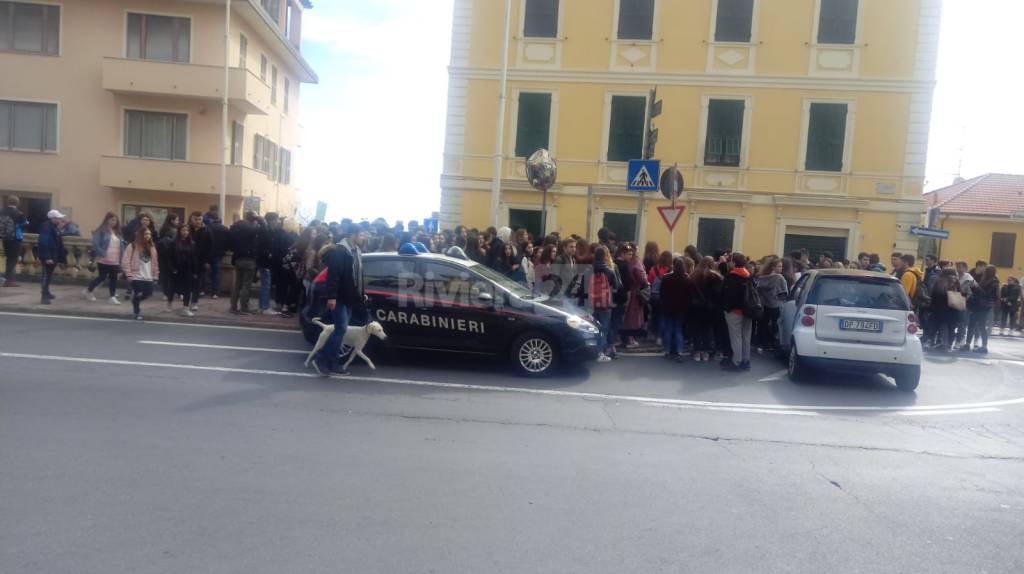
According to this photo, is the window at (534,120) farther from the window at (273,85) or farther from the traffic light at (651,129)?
the window at (273,85)

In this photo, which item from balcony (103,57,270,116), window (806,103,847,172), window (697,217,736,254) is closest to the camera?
window (806,103,847,172)

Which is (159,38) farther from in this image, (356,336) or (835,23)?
(835,23)

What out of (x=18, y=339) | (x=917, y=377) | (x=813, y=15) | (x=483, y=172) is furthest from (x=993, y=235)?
(x=18, y=339)

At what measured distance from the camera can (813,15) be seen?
22.4m

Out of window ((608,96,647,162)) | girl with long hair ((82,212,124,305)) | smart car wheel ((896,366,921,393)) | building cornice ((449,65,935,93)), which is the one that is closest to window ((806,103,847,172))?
building cornice ((449,65,935,93))

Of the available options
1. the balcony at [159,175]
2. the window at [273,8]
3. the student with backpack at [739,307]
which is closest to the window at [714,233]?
the student with backpack at [739,307]

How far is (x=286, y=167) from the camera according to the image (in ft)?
117

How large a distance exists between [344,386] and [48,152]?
23.2m

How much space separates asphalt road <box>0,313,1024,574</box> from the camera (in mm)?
4348

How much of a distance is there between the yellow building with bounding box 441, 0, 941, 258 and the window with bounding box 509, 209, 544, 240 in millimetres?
49

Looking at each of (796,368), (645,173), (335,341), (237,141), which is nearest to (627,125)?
(645,173)

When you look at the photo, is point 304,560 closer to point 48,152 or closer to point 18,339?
point 18,339

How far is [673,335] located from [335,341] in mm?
5381

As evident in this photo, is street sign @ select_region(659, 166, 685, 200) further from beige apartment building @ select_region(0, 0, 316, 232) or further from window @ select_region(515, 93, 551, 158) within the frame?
beige apartment building @ select_region(0, 0, 316, 232)
